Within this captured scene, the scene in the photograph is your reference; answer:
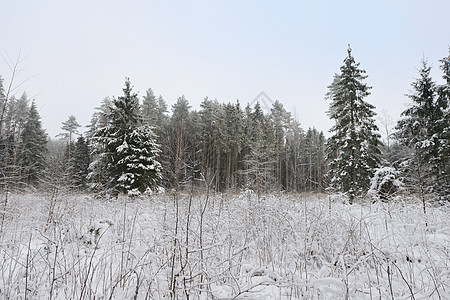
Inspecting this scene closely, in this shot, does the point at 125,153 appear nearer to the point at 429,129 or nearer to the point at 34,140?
the point at 429,129

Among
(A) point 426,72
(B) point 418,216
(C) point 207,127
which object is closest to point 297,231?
(B) point 418,216

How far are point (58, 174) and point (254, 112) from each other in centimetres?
2860

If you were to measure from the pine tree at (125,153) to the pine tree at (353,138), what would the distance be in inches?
423

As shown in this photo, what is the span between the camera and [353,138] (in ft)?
39.9

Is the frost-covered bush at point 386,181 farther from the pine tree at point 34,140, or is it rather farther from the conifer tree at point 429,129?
the pine tree at point 34,140

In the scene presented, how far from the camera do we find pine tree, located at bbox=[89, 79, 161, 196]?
1269cm

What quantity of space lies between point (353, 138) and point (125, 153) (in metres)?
13.1

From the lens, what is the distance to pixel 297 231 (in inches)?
151

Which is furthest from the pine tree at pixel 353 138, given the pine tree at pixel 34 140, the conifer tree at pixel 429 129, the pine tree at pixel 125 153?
the pine tree at pixel 34 140

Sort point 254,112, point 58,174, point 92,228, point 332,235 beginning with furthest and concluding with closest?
point 254,112 → point 58,174 → point 92,228 → point 332,235

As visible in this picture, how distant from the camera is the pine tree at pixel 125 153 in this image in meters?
12.7

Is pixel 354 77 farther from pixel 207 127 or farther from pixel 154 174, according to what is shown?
pixel 207 127

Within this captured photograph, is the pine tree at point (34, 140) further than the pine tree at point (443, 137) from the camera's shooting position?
Yes

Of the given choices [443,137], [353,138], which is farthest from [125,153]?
[443,137]
